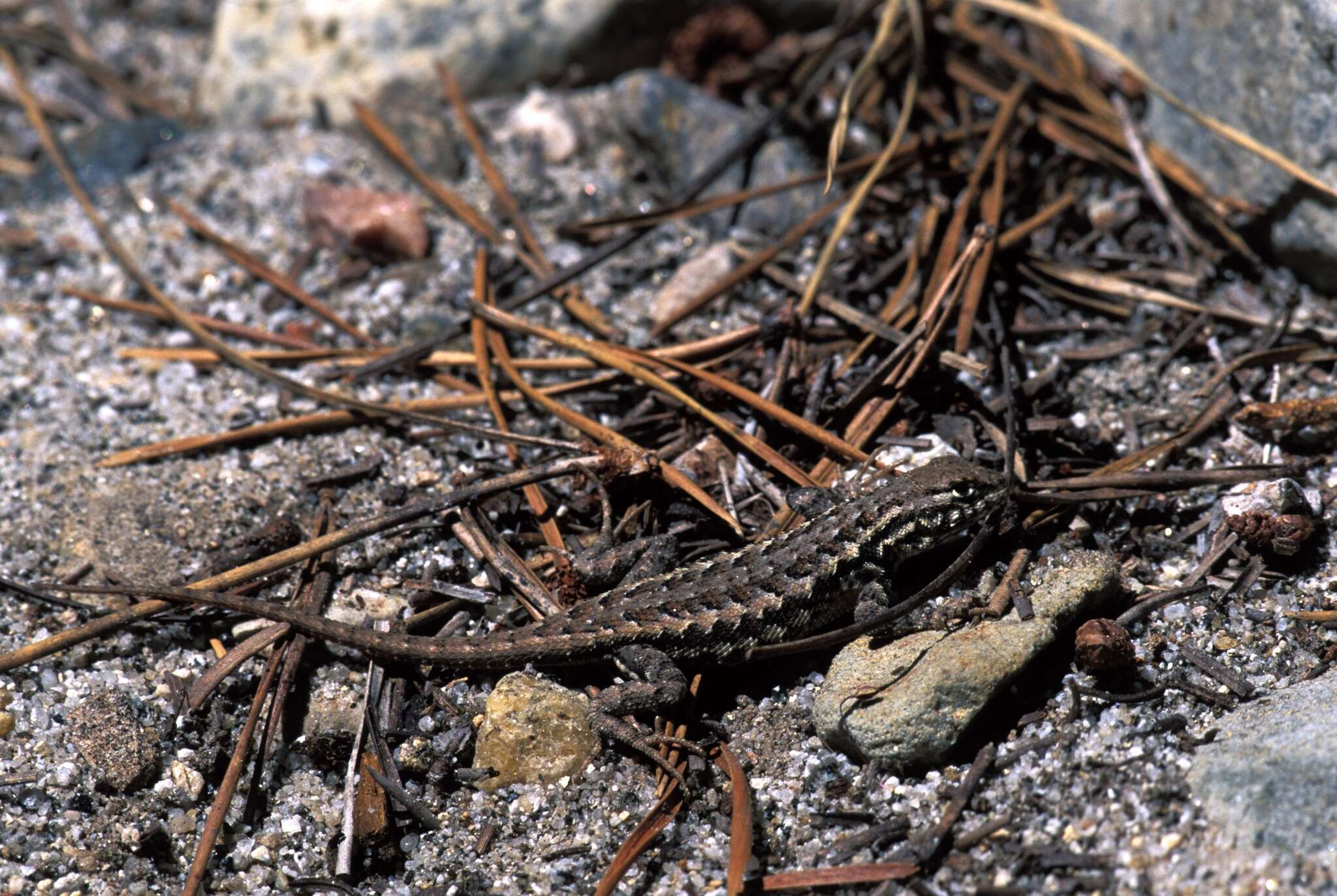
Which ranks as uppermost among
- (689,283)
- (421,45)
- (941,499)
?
(421,45)

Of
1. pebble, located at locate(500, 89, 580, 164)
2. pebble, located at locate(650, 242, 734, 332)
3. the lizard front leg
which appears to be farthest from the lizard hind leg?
pebble, located at locate(500, 89, 580, 164)

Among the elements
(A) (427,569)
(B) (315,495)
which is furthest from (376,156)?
(A) (427,569)

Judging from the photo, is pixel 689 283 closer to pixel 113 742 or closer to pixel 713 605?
pixel 713 605

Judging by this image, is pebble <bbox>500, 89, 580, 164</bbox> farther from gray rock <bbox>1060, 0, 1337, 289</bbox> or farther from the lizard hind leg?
the lizard hind leg

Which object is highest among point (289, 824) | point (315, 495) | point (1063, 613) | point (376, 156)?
point (376, 156)

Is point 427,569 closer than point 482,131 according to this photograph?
Yes

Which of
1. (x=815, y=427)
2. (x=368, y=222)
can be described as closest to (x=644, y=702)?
(x=815, y=427)

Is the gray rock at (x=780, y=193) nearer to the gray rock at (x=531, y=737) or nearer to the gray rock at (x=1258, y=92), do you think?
the gray rock at (x=1258, y=92)

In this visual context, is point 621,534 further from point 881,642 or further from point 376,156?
point 376,156
